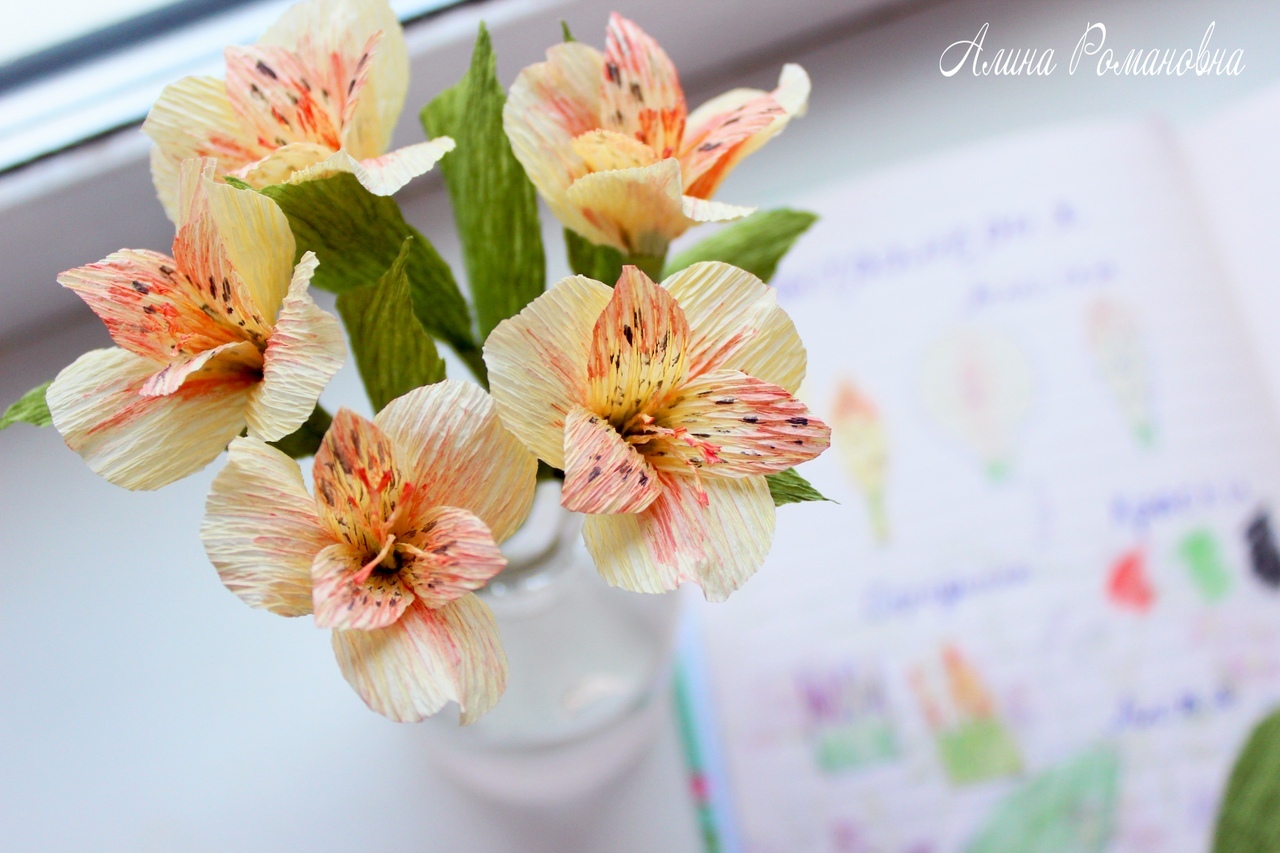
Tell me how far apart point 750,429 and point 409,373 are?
0.31 ft

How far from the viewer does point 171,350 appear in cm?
21

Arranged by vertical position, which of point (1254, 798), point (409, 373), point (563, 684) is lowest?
point (1254, 798)

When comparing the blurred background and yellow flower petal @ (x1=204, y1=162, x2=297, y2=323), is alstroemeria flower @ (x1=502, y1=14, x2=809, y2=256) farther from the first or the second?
the blurred background

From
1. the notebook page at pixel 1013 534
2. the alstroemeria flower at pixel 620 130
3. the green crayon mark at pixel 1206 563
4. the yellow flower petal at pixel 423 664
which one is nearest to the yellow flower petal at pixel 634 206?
the alstroemeria flower at pixel 620 130

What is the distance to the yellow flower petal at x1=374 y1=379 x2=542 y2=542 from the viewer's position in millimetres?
200

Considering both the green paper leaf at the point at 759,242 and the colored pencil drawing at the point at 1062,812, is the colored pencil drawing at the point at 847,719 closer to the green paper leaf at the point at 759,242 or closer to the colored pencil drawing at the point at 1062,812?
the colored pencil drawing at the point at 1062,812

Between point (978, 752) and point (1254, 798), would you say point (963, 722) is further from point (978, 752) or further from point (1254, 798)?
point (1254, 798)

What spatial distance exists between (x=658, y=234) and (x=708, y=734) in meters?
0.26

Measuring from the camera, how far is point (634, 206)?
0.77 ft

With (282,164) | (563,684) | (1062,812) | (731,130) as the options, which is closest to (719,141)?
(731,130)

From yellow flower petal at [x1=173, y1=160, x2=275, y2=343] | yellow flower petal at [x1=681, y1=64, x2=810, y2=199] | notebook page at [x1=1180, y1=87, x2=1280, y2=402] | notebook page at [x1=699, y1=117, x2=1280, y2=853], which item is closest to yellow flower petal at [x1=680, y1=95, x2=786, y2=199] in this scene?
yellow flower petal at [x1=681, y1=64, x2=810, y2=199]

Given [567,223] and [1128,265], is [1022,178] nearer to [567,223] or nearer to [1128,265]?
[1128,265]

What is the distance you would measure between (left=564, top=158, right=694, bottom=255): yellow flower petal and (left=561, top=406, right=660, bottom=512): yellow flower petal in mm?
56

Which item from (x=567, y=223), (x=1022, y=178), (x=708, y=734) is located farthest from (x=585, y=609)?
(x=1022, y=178)
